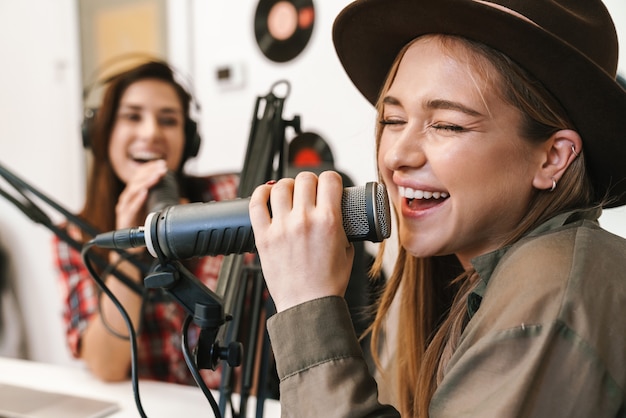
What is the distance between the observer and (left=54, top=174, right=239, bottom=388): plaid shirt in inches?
58.1

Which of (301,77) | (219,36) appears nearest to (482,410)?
(301,77)

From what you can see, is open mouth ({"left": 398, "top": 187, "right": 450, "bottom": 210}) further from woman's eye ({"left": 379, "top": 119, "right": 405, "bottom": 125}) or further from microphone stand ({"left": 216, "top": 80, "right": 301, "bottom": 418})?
microphone stand ({"left": 216, "top": 80, "right": 301, "bottom": 418})

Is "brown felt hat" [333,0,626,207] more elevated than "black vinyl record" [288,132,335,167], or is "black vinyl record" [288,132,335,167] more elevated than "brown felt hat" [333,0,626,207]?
"brown felt hat" [333,0,626,207]

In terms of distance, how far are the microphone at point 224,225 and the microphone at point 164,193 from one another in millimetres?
463

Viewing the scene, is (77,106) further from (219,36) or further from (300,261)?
(300,261)

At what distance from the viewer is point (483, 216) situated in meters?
0.72

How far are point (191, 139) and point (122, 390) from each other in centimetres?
68

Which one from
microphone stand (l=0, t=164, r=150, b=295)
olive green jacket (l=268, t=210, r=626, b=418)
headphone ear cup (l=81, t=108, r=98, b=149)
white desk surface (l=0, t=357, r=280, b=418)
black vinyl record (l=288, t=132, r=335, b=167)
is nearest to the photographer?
olive green jacket (l=268, t=210, r=626, b=418)

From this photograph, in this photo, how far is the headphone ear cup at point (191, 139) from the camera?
1.48 m

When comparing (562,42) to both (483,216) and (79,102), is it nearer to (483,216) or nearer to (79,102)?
(483,216)

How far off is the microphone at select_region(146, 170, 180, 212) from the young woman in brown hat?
464 millimetres

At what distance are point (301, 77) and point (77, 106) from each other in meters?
0.95

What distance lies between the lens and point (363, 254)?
127 centimetres

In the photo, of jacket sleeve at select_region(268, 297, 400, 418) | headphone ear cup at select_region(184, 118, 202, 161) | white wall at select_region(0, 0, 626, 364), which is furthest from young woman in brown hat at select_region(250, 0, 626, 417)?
headphone ear cup at select_region(184, 118, 202, 161)
